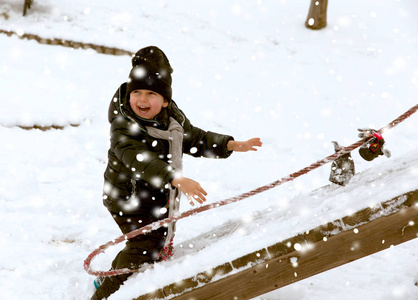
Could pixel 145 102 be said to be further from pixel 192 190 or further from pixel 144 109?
pixel 192 190

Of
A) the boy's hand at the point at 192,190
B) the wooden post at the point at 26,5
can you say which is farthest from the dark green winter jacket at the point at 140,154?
the wooden post at the point at 26,5

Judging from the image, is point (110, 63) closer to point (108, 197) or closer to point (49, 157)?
point (49, 157)

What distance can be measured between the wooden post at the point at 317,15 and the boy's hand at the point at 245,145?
8.14m

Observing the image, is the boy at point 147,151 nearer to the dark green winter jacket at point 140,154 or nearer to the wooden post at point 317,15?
the dark green winter jacket at point 140,154

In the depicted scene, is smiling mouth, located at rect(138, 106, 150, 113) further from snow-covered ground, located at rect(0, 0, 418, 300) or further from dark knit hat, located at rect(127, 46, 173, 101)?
snow-covered ground, located at rect(0, 0, 418, 300)

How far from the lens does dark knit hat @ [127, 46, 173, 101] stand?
8.39 feet

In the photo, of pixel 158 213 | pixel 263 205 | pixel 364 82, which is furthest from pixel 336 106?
pixel 158 213

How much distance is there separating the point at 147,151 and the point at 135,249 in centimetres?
80

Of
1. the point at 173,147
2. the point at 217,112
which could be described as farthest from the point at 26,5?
the point at 173,147

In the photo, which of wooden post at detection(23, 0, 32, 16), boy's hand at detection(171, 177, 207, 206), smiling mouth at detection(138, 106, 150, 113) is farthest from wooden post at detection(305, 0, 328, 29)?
boy's hand at detection(171, 177, 207, 206)

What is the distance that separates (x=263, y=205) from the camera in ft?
15.5

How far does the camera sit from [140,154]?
7.84 feet

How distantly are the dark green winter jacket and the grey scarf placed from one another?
0.12ft

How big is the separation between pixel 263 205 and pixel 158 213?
2.11m
